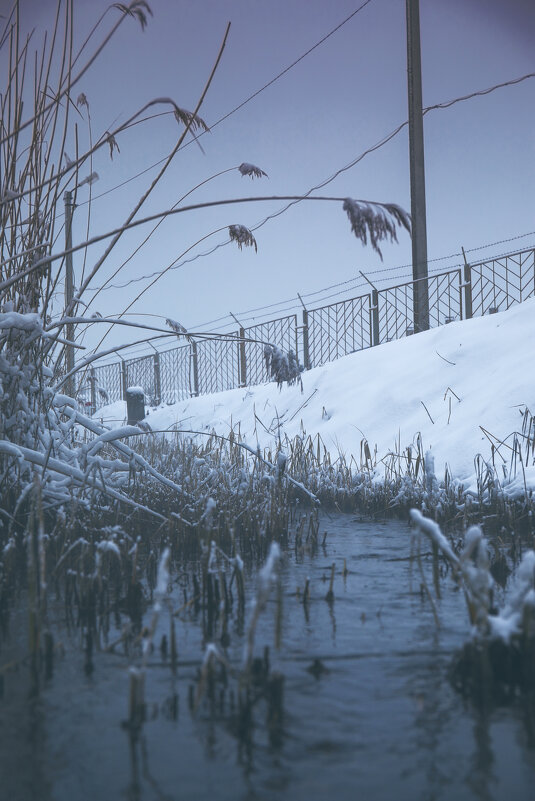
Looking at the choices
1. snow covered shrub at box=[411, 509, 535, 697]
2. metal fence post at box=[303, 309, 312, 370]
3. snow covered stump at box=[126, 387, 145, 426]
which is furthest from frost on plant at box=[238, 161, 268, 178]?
metal fence post at box=[303, 309, 312, 370]

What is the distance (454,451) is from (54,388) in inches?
129

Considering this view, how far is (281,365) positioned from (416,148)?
8.41 metres

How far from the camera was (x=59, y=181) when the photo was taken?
9.52ft

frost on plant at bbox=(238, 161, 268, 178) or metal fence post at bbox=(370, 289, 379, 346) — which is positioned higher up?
metal fence post at bbox=(370, 289, 379, 346)

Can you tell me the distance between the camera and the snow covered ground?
5648 millimetres

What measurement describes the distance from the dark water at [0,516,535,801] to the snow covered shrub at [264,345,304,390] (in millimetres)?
1263

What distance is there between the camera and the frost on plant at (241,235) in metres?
2.80

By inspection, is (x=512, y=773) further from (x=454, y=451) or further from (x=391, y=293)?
(x=391, y=293)

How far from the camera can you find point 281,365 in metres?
3.15

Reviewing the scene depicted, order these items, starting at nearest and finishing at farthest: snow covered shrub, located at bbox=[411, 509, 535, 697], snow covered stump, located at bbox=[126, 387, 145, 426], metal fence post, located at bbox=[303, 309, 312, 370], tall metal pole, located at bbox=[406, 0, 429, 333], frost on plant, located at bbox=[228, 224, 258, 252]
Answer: snow covered shrub, located at bbox=[411, 509, 535, 697] < frost on plant, located at bbox=[228, 224, 258, 252] < tall metal pole, located at bbox=[406, 0, 429, 333] < snow covered stump, located at bbox=[126, 387, 145, 426] < metal fence post, located at bbox=[303, 309, 312, 370]

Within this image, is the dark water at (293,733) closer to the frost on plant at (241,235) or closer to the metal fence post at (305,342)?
the frost on plant at (241,235)

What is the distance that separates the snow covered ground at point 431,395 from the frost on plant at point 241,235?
77.7 inches

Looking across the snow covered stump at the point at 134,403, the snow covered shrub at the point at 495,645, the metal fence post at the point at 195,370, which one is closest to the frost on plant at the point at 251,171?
the snow covered shrub at the point at 495,645

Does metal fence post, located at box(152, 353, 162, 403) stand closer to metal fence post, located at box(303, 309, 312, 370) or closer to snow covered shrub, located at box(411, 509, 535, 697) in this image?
metal fence post, located at box(303, 309, 312, 370)
